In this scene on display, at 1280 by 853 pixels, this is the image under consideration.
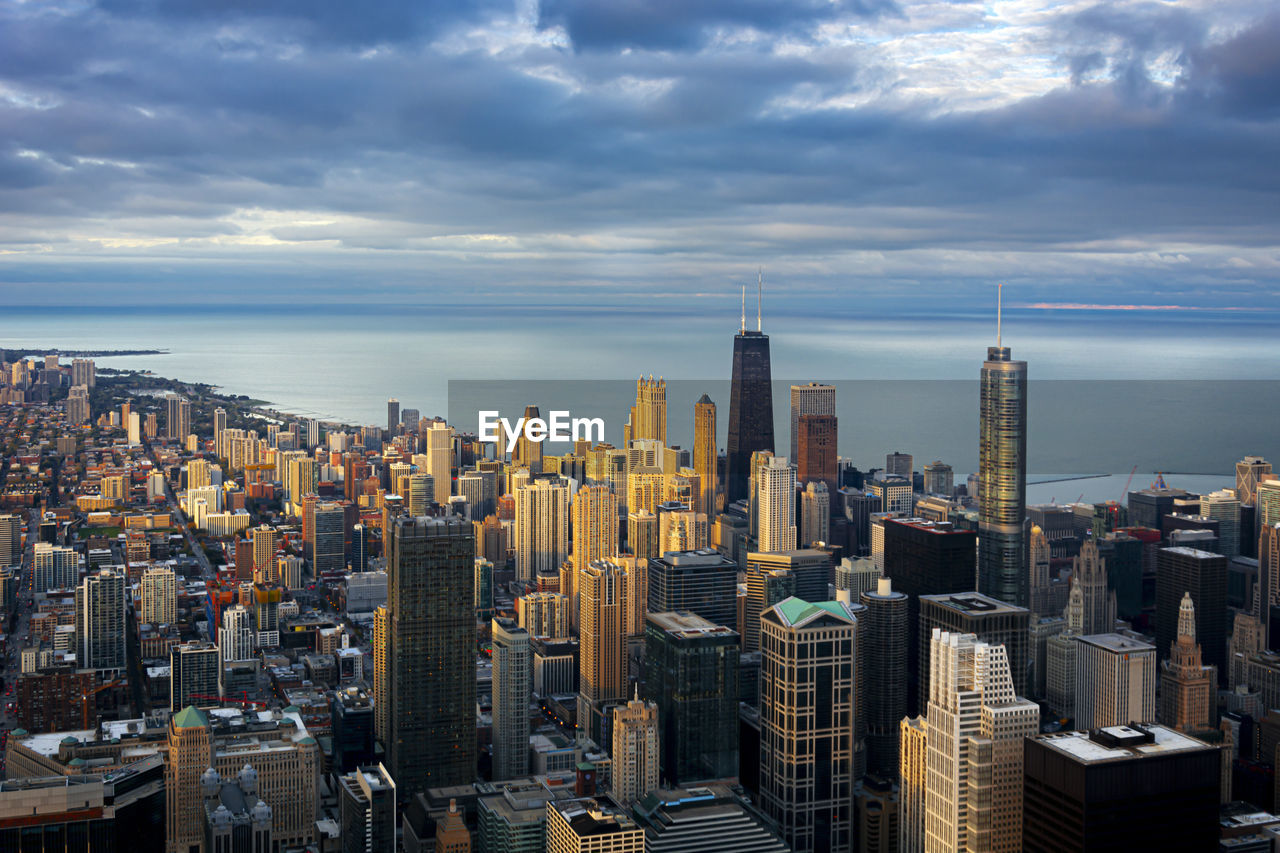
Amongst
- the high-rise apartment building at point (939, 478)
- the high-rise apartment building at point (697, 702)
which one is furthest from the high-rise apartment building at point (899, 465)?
the high-rise apartment building at point (697, 702)

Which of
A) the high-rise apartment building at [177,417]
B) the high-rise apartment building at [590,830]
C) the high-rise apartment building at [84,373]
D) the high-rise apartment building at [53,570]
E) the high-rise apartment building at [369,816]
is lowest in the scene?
the high-rise apartment building at [369,816]

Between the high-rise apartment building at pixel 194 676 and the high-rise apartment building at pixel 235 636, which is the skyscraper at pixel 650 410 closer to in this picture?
the high-rise apartment building at pixel 235 636

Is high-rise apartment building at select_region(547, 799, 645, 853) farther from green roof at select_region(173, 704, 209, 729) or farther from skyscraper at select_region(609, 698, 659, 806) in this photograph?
green roof at select_region(173, 704, 209, 729)

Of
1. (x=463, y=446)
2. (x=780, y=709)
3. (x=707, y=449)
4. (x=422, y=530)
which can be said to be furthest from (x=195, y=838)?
(x=707, y=449)

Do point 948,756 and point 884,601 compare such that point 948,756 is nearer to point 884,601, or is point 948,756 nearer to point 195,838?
point 884,601

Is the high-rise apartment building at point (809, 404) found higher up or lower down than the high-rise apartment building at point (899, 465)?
higher up

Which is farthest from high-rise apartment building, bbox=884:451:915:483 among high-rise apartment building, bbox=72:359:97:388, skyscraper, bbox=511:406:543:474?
high-rise apartment building, bbox=72:359:97:388
